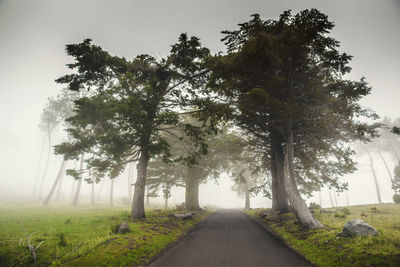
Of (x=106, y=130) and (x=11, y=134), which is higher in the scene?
(x=11, y=134)

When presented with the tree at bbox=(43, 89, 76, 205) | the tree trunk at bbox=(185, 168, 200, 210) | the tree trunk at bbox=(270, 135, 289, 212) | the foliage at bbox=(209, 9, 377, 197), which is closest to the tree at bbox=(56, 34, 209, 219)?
the foliage at bbox=(209, 9, 377, 197)

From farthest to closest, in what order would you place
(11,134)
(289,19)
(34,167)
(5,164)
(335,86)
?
(34,167) → (5,164) → (11,134) → (335,86) → (289,19)

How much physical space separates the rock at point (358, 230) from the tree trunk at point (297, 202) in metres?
2.03

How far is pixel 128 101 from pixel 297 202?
420 inches

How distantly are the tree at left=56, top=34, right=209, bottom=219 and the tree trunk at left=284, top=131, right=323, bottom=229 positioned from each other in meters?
6.07

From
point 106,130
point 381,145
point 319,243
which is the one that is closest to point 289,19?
point 319,243

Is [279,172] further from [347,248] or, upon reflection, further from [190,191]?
[190,191]

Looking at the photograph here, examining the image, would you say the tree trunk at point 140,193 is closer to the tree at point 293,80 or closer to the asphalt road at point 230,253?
the asphalt road at point 230,253

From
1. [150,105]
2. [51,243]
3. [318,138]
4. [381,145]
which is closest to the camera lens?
[51,243]

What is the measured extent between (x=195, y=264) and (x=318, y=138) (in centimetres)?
1071

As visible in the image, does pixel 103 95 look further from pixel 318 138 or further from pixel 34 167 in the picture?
pixel 34 167

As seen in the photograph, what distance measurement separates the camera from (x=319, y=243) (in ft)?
22.5

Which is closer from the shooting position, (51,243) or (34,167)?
(51,243)

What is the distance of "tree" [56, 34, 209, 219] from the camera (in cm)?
1019
